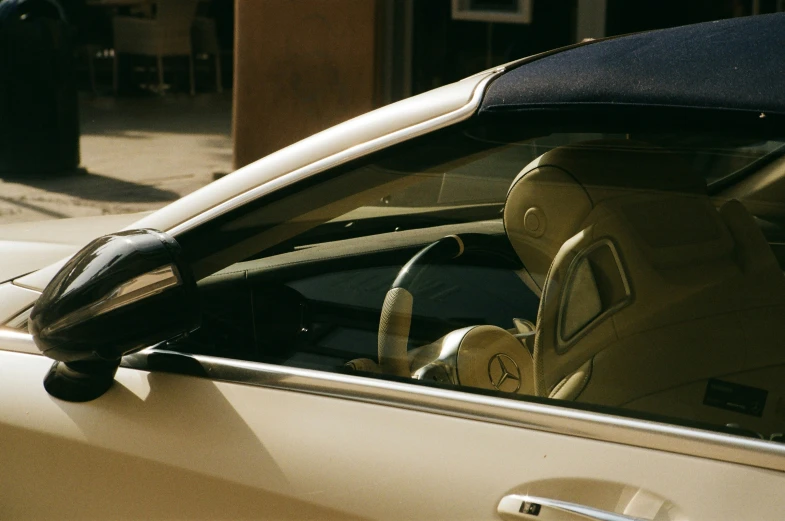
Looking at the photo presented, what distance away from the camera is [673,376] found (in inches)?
67.7

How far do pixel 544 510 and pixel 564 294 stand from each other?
460 mm

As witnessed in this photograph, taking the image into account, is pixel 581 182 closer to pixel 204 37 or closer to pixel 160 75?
pixel 160 75

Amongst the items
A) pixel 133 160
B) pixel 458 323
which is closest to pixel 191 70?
pixel 133 160

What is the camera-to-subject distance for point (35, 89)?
28.8 ft

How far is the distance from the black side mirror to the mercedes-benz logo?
514 mm

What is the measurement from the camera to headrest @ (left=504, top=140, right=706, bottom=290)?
181 centimetres

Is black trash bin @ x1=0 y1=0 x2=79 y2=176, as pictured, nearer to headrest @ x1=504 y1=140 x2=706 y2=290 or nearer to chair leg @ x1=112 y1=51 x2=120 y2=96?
chair leg @ x1=112 y1=51 x2=120 y2=96

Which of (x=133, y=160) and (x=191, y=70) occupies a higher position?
(x=191, y=70)

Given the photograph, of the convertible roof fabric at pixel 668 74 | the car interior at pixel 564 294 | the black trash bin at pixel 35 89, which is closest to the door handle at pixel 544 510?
the car interior at pixel 564 294

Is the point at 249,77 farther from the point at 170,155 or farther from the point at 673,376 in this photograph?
the point at 673,376

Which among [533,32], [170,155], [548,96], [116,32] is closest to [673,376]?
[548,96]

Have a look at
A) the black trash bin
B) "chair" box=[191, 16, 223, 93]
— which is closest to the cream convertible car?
the black trash bin

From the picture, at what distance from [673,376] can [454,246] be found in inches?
21.4

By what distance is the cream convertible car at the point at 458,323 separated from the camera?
5.12 feet
